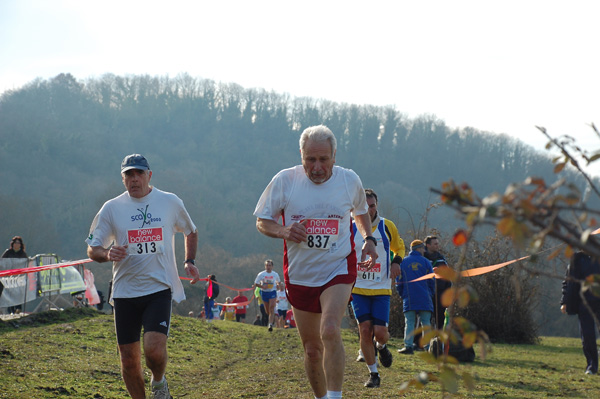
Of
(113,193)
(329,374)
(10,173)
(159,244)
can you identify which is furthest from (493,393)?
(10,173)

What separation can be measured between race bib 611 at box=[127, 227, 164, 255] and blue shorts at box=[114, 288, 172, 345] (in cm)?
37

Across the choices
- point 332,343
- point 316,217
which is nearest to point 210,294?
point 316,217

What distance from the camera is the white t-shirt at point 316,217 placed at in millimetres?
5434

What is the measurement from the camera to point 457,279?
5.63ft

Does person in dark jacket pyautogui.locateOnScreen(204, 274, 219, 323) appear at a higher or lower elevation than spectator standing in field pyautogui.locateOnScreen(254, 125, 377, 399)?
lower

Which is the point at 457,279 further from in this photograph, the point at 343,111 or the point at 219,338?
the point at 343,111

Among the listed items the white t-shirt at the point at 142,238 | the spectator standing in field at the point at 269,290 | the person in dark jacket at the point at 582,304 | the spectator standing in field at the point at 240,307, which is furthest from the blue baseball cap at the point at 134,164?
the spectator standing in field at the point at 240,307

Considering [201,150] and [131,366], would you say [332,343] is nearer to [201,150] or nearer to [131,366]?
[131,366]

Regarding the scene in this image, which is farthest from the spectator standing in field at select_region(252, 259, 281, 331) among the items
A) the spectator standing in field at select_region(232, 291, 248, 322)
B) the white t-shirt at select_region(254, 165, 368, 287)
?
the white t-shirt at select_region(254, 165, 368, 287)

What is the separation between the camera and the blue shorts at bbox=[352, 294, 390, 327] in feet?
26.7

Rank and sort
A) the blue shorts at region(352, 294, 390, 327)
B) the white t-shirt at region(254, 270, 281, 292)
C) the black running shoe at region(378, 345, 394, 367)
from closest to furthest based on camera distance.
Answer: the blue shorts at region(352, 294, 390, 327) → the black running shoe at region(378, 345, 394, 367) → the white t-shirt at region(254, 270, 281, 292)

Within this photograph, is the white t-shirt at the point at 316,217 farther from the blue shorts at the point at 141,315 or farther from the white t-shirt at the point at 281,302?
the white t-shirt at the point at 281,302

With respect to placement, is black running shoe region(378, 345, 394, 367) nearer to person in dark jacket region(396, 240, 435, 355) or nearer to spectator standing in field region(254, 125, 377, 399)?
person in dark jacket region(396, 240, 435, 355)

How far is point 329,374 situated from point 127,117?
117 metres
